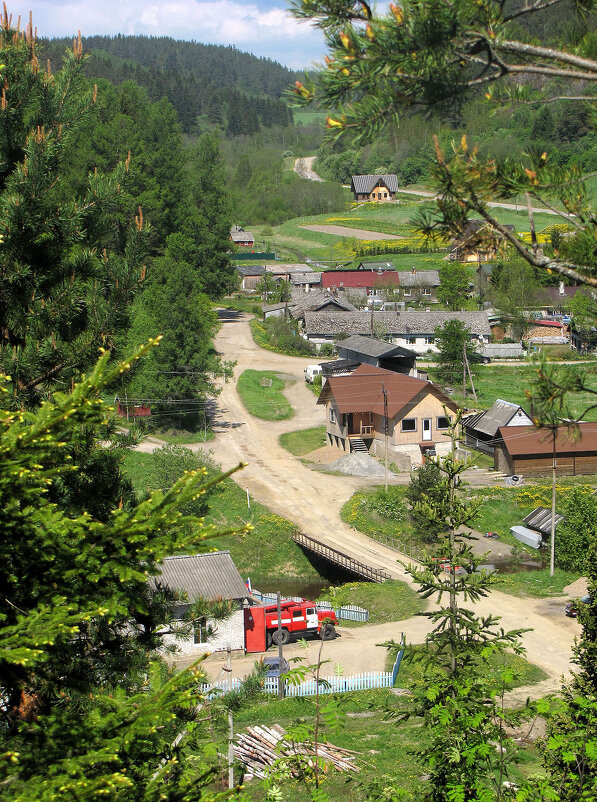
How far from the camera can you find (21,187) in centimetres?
868

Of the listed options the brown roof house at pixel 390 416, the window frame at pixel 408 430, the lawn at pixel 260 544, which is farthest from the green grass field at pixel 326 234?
the lawn at pixel 260 544

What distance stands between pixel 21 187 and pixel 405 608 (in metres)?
21.0

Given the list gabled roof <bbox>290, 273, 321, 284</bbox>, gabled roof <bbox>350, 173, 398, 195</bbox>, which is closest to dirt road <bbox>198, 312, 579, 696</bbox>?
gabled roof <bbox>290, 273, 321, 284</bbox>

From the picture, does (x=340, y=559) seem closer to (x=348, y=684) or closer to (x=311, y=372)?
(x=348, y=684)

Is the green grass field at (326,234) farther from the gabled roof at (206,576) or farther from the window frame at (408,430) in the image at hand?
the gabled roof at (206,576)

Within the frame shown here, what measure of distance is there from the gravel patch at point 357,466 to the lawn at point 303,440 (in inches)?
95.9

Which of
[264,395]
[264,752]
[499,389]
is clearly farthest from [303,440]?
[264,752]

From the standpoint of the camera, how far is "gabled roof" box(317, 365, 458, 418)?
40.2 metres

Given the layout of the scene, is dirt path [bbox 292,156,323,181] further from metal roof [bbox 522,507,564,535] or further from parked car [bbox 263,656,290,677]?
parked car [bbox 263,656,290,677]

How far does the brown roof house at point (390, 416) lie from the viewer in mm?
40344

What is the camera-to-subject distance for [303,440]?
140ft

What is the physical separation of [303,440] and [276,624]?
18.7 m

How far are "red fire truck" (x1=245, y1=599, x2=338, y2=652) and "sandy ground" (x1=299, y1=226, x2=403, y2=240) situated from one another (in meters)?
78.2

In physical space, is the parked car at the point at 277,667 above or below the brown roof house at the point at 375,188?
below
